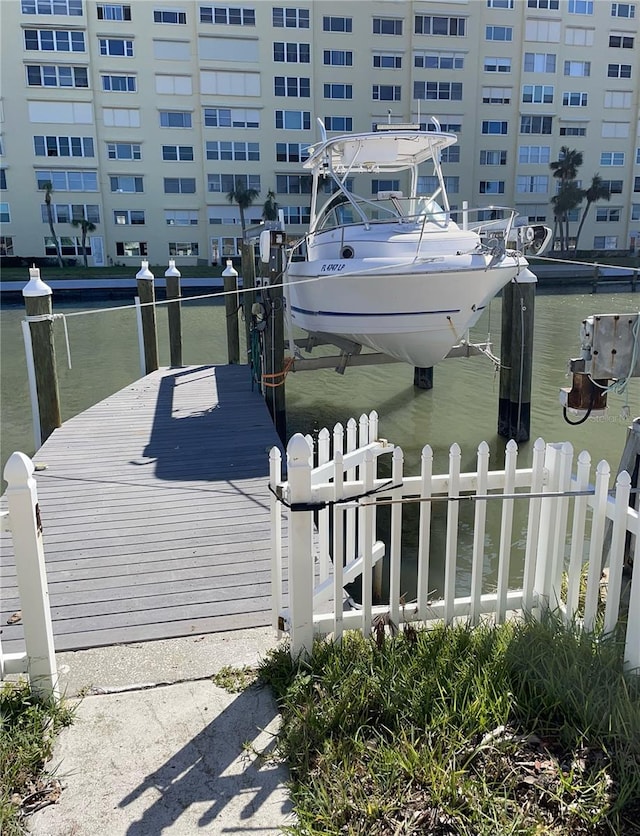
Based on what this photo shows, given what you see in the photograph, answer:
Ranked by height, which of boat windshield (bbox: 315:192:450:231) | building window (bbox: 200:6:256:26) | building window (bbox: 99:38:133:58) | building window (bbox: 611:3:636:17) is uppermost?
building window (bbox: 611:3:636:17)

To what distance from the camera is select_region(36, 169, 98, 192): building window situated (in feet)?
146

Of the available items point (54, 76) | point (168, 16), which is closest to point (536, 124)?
point (168, 16)

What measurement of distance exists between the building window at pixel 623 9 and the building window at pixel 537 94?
7.00 meters

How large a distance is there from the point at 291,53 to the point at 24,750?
164 feet

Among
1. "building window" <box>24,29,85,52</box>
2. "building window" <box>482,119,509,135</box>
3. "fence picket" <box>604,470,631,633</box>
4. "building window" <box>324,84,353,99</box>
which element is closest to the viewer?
"fence picket" <box>604,470,631,633</box>

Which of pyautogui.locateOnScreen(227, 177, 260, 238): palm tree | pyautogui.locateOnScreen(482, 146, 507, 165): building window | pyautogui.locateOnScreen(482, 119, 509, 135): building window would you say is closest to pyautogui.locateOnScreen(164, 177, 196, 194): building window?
pyautogui.locateOnScreen(227, 177, 260, 238): palm tree

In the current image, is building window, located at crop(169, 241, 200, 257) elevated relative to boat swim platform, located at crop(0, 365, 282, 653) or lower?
elevated

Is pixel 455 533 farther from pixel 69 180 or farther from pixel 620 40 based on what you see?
pixel 620 40

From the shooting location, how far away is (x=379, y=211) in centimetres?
1017

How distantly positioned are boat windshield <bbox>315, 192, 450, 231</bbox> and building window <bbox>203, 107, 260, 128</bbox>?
39.0 metres

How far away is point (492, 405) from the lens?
41.7 ft

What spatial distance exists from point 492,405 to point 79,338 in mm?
13988

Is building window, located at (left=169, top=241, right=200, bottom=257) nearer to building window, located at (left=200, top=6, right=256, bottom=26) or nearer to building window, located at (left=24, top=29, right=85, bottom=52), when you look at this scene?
building window, located at (left=24, top=29, right=85, bottom=52)

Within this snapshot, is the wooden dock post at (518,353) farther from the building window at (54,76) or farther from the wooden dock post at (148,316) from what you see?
the building window at (54,76)
